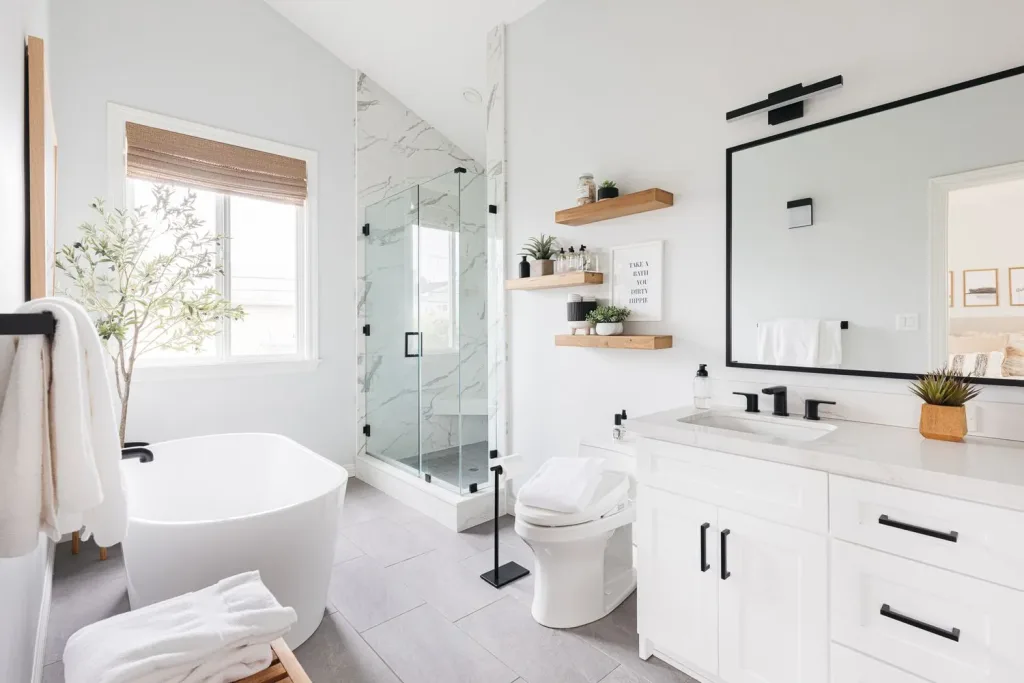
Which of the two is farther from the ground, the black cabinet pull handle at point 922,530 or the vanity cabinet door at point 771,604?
the black cabinet pull handle at point 922,530

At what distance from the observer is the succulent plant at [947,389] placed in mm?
1479

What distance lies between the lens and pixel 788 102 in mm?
1910

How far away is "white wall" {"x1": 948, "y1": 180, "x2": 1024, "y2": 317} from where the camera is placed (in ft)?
4.83

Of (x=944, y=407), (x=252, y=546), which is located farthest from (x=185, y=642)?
(x=944, y=407)

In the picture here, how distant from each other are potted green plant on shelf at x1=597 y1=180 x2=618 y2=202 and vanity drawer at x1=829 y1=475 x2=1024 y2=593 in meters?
1.56

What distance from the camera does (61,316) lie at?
779 millimetres

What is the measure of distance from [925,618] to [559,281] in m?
1.87

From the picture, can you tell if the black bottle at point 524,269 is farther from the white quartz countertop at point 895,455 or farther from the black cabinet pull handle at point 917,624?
the black cabinet pull handle at point 917,624

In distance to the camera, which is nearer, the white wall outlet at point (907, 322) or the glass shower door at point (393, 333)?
the white wall outlet at point (907, 322)

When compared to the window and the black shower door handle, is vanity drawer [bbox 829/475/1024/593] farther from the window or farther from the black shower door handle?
the black shower door handle

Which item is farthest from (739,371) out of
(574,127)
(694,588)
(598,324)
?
(574,127)

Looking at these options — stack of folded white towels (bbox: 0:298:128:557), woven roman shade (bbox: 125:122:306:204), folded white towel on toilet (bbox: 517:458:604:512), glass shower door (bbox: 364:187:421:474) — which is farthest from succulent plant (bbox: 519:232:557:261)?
stack of folded white towels (bbox: 0:298:128:557)

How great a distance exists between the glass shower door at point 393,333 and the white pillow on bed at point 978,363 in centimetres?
268

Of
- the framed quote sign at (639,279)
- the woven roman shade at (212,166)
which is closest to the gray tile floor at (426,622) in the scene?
the framed quote sign at (639,279)
